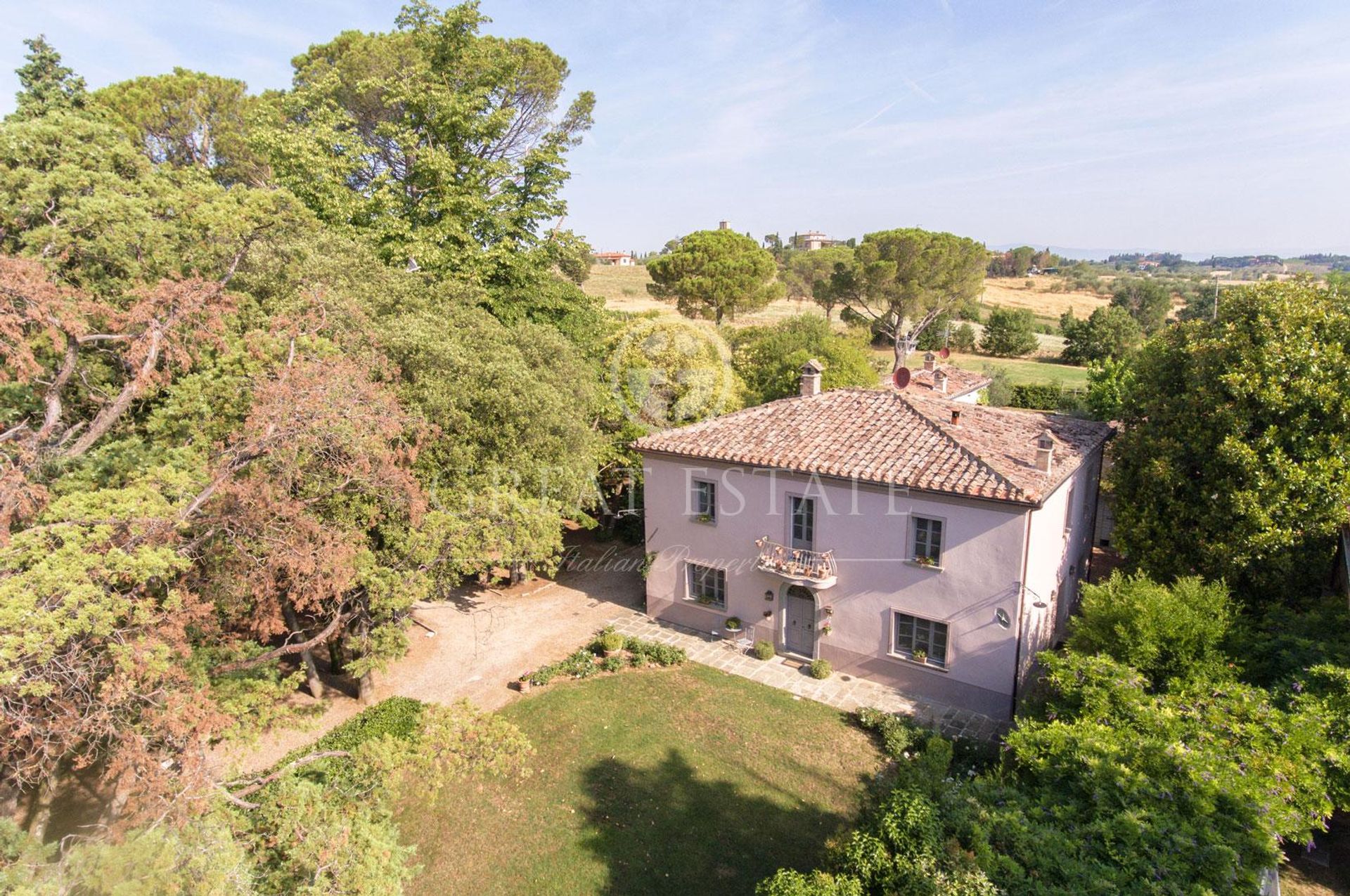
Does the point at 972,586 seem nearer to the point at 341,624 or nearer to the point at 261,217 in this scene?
the point at 341,624

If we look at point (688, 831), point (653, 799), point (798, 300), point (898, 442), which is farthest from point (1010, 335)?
point (688, 831)

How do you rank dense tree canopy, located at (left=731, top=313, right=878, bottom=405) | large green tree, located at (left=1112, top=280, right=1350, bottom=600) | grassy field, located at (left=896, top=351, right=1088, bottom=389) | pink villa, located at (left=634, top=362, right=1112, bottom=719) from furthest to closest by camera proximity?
grassy field, located at (left=896, top=351, right=1088, bottom=389), dense tree canopy, located at (left=731, top=313, right=878, bottom=405), pink villa, located at (left=634, top=362, right=1112, bottom=719), large green tree, located at (left=1112, top=280, right=1350, bottom=600)

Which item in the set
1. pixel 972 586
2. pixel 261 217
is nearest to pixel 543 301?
pixel 261 217

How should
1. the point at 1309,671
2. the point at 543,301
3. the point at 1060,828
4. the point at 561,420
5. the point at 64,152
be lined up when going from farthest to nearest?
the point at 543,301
the point at 561,420
the point at 64,152
the point at 1309,671
the point at 1060,828

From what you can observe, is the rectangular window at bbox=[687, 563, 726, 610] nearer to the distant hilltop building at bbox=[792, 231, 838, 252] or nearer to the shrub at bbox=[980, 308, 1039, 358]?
the shrub at bbox=[980, 308, 1039, 358]

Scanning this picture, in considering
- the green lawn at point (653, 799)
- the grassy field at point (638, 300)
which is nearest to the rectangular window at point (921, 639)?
the green lawn at point (653, 799)

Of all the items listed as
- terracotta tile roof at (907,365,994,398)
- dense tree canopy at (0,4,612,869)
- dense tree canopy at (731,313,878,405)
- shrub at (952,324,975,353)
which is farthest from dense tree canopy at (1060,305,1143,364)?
dense tree canopy at (0,4,612,869)

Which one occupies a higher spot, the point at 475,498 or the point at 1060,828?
the point at 475,498

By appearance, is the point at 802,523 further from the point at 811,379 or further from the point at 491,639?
the point at 491,639
